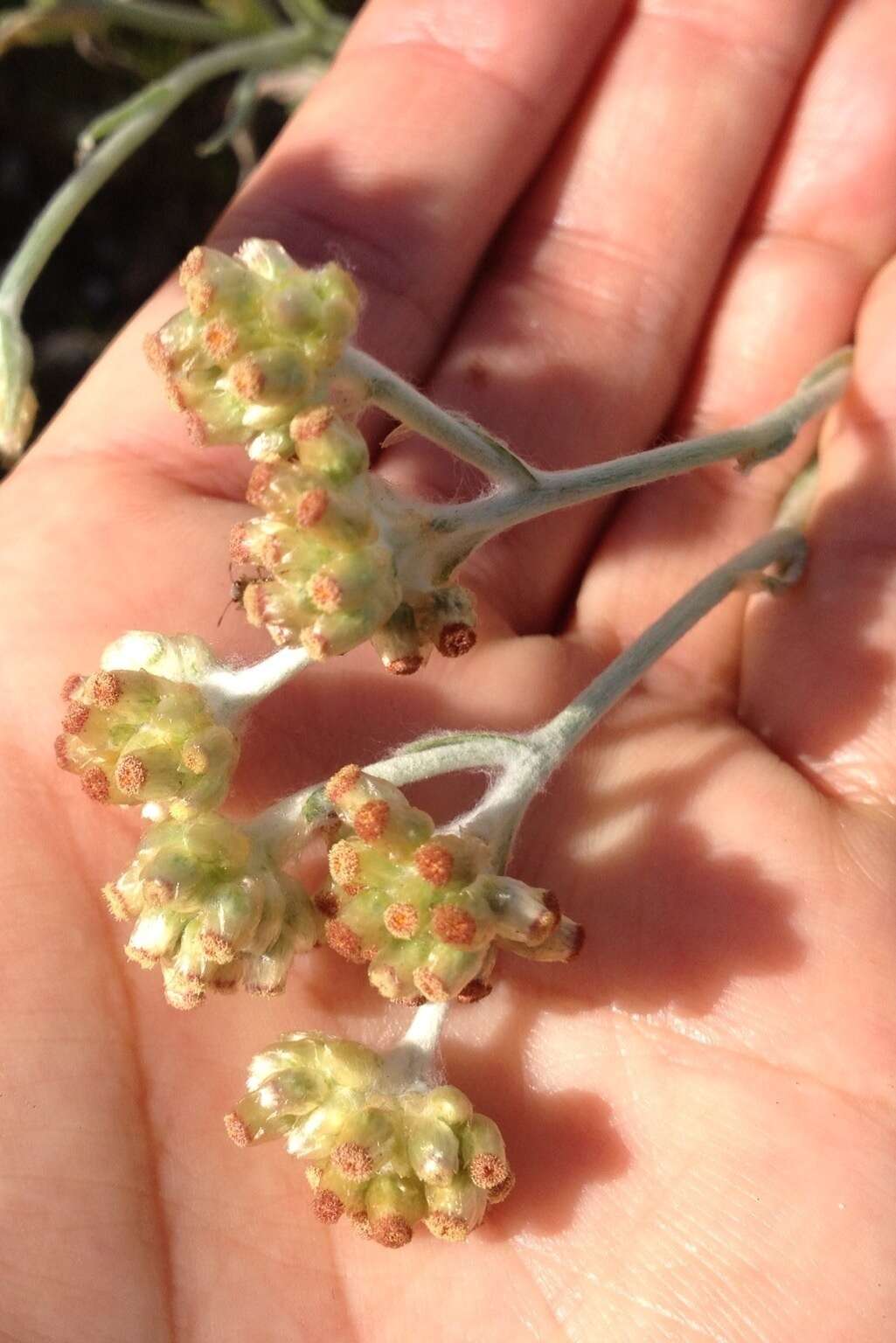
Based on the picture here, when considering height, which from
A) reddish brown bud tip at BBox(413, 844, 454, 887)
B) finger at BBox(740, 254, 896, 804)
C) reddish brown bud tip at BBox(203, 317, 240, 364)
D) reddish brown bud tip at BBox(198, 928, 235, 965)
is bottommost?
reddish brown bud tip at BBox(198, 928, 235, 965)

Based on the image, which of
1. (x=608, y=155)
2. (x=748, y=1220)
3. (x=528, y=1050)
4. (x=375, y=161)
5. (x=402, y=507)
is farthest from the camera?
(x=608, y=155)

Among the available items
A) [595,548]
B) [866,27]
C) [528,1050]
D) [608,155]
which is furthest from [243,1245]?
[866,27]

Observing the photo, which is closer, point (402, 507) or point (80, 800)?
point (402, 507)

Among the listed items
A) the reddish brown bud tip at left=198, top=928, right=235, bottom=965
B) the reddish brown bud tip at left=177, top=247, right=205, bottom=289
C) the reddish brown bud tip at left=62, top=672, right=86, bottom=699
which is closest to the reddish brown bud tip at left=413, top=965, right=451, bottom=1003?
the reddish brown bud tip at left=198, top=928, right=235, bottom=965

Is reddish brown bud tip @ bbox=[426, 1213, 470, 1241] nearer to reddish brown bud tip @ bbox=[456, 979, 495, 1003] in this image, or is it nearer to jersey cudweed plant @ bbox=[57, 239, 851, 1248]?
jersey cudweed plant @ bbox=[57, 239, 851, 1248]

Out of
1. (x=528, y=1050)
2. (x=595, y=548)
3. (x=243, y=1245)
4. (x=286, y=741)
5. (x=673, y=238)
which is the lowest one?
(x=243, y=1245)

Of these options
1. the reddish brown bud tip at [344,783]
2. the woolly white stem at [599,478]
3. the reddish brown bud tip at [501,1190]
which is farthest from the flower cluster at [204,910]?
the woolly white stem at [599,478]

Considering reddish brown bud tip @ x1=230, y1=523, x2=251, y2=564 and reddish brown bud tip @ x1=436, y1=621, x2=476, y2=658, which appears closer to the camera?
reddish brown bud tip @ x1=230, y1=523, x2=251, y2=564

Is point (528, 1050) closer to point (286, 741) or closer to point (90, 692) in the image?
point (286, 741)
